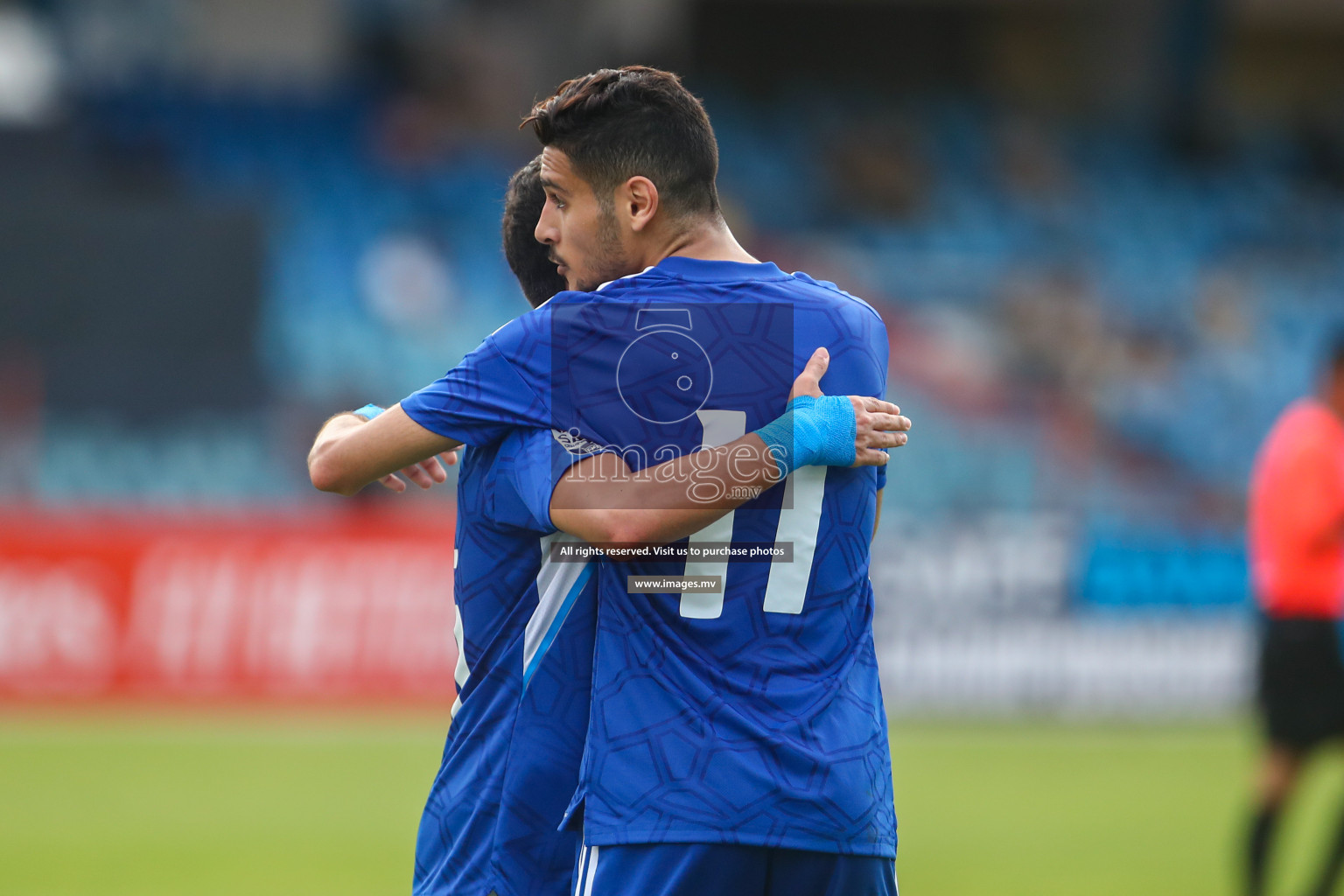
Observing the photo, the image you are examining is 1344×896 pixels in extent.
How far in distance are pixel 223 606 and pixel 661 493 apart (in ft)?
31.6

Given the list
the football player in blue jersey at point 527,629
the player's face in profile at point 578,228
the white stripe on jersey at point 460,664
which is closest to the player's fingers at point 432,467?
the football player in blue jersey at point 527,629

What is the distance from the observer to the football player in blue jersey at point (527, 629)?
2.51 m

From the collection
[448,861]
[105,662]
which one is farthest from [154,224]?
[448,861]

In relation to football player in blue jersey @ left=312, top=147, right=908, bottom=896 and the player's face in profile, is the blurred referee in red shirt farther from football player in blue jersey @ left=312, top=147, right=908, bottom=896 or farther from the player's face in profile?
the player's face in profile

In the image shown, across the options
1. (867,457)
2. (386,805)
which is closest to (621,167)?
(867,457)

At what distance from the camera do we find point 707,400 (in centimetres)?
257

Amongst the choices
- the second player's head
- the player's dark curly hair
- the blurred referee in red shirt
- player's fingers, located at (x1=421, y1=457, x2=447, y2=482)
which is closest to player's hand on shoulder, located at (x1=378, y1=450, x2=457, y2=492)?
player's fingers, located at (x1=421, y1=457, x2=447, y2=482)

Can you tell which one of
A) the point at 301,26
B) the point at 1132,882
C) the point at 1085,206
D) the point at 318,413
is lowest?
the point at 1132,882

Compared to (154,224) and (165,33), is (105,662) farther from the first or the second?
(165,33)

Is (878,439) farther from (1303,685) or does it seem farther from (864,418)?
(1303,685)

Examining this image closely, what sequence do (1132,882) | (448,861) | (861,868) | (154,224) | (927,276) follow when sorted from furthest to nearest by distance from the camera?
(927,276) → (154,224) → (1132,882) → (448,861) → (861,868)

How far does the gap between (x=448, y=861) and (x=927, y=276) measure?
16.5 meters

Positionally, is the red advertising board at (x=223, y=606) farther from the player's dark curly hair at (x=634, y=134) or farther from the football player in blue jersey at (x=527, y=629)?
the player's dark curly hair at (x=634, y=134)

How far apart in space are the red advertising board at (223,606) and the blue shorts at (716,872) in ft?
29.5
